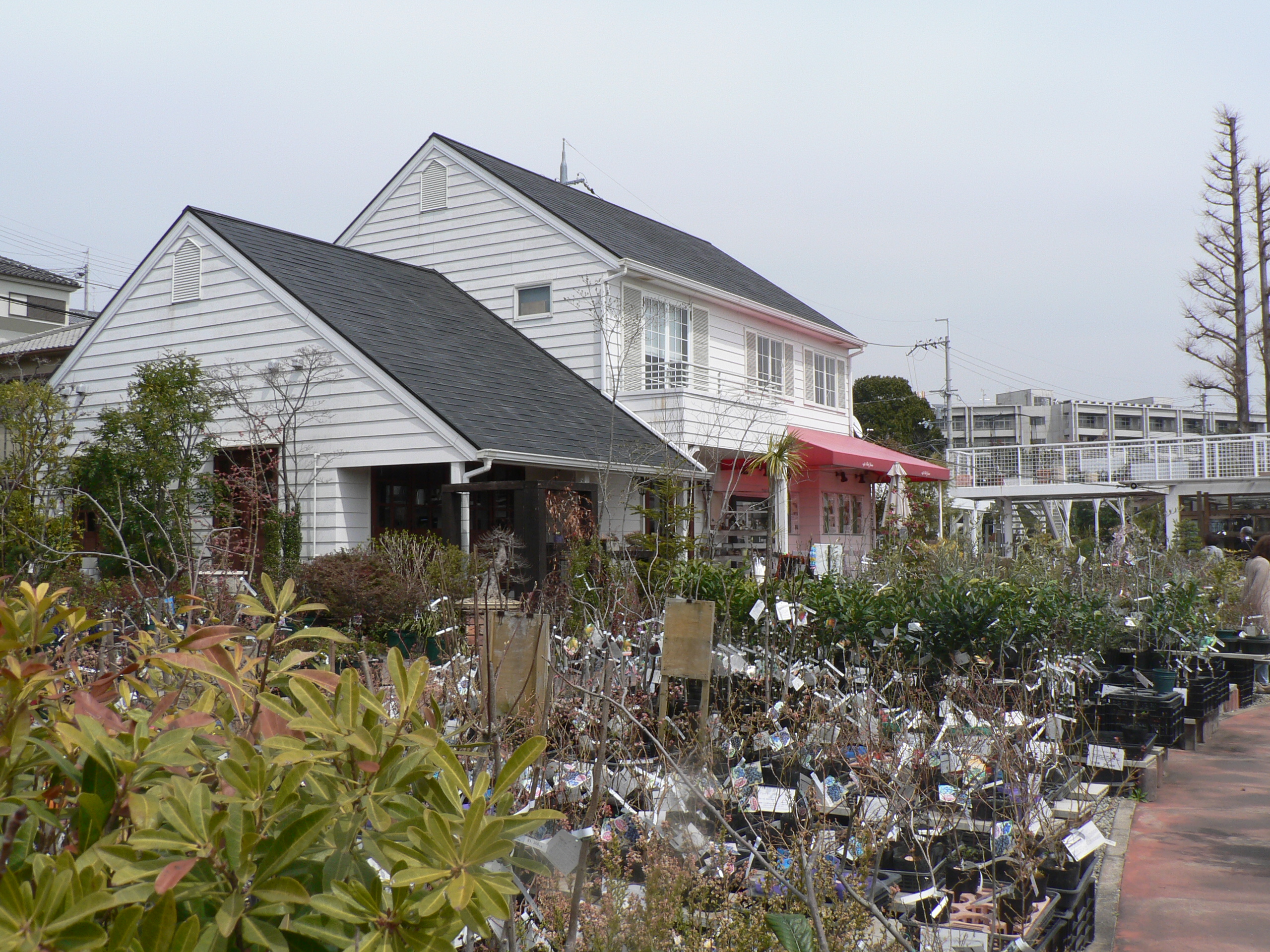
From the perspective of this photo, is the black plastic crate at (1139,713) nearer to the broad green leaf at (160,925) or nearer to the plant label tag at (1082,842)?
the plant label tag at (1082,842)

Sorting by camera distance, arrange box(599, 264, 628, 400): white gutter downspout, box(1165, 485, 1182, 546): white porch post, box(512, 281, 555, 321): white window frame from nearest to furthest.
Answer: box(599, 264, 628, 400): white gutter downspout → box(512, 281, 555, 321): white window frame → box(1165, 485, 1182, 546): white porch post

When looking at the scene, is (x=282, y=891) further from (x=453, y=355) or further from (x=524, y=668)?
(x=453, y=355)

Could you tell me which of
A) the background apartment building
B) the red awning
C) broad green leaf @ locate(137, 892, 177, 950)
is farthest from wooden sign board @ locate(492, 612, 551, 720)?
the background apartment building

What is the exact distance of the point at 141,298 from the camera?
51.0 ft

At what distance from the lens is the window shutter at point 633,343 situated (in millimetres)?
16703

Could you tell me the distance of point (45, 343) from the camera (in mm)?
26219

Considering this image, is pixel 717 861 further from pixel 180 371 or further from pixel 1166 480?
pixel 1166 480

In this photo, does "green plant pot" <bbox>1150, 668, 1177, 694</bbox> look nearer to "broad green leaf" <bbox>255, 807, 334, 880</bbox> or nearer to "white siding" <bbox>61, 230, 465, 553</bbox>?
"broad green leaf" <bbox>255, 807, 334, 880</bbox>

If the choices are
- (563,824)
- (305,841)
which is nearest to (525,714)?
(563,824)

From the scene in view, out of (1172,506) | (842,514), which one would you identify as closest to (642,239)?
(842,514)

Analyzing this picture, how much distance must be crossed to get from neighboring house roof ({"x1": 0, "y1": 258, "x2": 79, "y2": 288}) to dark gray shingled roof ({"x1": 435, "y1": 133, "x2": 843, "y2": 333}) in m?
24.2

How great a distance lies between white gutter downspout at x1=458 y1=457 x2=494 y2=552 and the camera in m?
12.0

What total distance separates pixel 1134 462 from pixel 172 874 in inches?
1233

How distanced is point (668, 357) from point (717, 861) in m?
14.6
